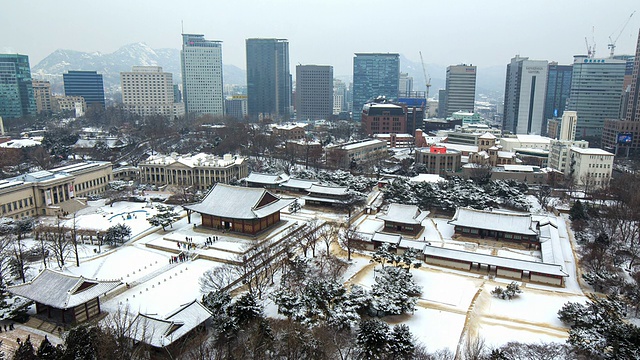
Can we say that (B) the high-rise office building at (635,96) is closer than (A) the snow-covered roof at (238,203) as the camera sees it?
No

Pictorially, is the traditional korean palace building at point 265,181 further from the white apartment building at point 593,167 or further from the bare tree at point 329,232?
the white apartment building at point 593,167

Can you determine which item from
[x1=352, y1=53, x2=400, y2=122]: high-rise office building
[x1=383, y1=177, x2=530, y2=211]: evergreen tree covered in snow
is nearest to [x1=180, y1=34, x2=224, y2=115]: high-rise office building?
[x1=352, y1=53, x2=400, y2=122]: high-rise office building

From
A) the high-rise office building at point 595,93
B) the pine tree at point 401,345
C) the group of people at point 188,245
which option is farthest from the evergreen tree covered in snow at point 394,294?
the high-rise office building at point 595,93

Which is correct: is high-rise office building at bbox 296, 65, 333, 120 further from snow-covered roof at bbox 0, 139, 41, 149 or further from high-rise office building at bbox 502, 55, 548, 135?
snow-covered roof at bbox 0, 139, 41, 149

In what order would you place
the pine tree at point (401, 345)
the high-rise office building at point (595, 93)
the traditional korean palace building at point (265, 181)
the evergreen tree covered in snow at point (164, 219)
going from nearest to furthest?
the pine tree at point (401, 345)
the evergreen tree covered in snow at point (164, 219)
the traditional korean palace building at point (265, 181)
the high-rise office building at point (595, 93)

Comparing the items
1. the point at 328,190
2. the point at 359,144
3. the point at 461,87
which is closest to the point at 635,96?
the point at 359,144

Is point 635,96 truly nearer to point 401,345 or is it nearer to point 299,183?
point 299,183
